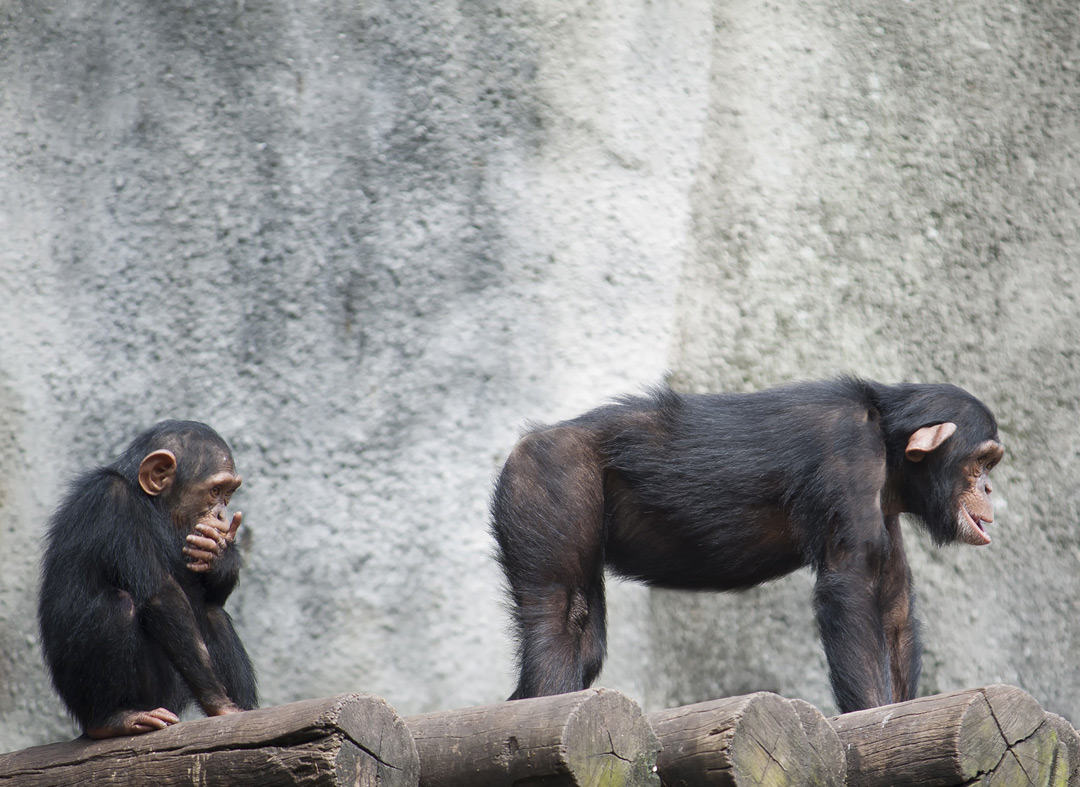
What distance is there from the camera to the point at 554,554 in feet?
13.3

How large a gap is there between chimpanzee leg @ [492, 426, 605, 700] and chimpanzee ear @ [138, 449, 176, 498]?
39.6 inches

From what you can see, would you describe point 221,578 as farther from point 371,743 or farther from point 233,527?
point 371,743

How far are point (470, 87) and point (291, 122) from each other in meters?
0.77

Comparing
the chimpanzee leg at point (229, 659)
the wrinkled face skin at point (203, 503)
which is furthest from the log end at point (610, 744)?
the wrinkled face skin at point (203, 503)

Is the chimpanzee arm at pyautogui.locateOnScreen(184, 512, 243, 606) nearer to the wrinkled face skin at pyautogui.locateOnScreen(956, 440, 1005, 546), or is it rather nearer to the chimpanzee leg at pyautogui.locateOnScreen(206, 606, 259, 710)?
the chimpanzee leg at pyautogui.locateOnScreen(206, 606, 259, 710)

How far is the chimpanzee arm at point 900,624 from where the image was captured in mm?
4473

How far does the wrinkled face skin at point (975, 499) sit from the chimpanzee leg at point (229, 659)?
92.4 inches

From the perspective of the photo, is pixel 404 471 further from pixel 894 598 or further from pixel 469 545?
pixel 894 598

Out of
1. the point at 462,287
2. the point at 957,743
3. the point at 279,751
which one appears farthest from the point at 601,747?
the point at 462,287

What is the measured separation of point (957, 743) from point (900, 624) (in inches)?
72.5

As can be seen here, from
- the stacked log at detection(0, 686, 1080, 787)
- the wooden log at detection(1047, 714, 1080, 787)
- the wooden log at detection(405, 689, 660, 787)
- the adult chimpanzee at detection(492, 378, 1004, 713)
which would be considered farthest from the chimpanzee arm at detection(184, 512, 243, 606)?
the wooden log at detection(1047, 714, 1080, 787)

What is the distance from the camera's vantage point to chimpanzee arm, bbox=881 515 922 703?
4473mm

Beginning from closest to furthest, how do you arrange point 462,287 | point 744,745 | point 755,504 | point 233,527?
point 744,745 < point 233,527 < point 755,504 < point 462,287

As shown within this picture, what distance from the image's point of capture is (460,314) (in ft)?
Answer: 18.0
